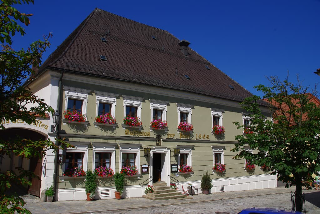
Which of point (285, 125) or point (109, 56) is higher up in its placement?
point (109, 56)

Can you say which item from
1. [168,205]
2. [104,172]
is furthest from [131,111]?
[168,205]

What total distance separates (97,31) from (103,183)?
10.5m

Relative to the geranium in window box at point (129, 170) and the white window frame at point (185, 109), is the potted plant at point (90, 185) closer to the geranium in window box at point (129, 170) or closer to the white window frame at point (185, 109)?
the geranium in window box at point (129, 170)

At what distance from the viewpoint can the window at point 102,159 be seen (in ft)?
54.0

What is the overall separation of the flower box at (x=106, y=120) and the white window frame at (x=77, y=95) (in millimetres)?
797

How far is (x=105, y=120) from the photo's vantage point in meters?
16.6

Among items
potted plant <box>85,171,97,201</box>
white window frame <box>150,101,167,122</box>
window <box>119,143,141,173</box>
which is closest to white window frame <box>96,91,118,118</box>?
window <box>119,143,141,173</box>

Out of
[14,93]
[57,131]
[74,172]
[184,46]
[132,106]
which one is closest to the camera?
[14,93]

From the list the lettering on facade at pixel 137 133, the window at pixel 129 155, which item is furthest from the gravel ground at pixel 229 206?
the lettering on facade at pixel 137 133

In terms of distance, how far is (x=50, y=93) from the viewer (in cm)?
1520

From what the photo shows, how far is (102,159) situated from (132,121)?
272 centimetres

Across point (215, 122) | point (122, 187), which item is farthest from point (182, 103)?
point (122, 187)

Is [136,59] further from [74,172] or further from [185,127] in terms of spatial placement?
[74,172]

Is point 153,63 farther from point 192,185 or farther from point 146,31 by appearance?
point 192,185
